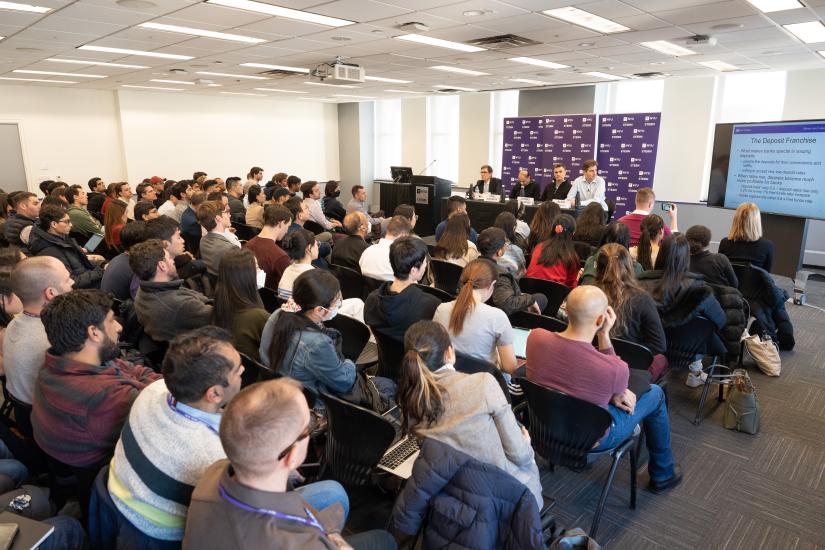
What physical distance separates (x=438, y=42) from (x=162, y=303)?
4.46 meters

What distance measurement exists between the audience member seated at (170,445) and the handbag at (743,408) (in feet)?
11.1

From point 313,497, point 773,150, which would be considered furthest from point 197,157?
point 313,497

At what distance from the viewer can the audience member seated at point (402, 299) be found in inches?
116

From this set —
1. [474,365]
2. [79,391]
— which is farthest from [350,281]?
[79,391]

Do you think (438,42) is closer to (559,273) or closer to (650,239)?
(559,273)

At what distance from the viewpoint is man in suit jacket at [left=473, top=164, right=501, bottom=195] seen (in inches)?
372

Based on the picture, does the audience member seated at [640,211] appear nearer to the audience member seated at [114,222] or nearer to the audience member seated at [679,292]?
the audience member seated at [679,292]

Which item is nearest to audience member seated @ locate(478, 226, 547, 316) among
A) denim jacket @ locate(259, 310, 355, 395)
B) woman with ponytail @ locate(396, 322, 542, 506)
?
denim jacket @ locate(259, 310, 355, 395)

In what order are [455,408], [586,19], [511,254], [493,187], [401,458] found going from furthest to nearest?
[493,187] < [586,19] < [511,254] < [401,458] < [455,408]

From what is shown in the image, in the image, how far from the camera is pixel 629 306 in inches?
122

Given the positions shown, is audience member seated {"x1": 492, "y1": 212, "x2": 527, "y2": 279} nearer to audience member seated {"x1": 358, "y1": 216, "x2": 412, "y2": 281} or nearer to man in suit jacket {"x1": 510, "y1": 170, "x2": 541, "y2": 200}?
audience member seated {"x1": 358, "y1": 216, "x2": 412, "y2": 281}

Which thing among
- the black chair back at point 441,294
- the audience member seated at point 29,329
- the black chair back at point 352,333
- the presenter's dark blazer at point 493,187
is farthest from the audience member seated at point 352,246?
the presenter's dark blazer at point 493,187

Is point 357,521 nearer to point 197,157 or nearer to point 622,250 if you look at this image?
point 622,250

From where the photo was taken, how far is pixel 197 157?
12766mm
